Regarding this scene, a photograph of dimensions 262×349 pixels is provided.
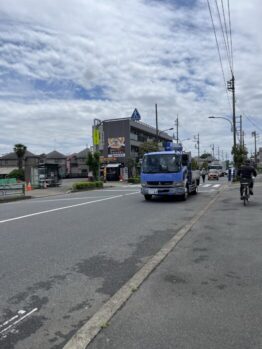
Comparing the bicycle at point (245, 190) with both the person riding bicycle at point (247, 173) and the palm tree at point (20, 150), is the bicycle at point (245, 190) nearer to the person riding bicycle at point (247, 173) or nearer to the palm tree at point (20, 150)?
the person riding bicycle at point (247, 173)

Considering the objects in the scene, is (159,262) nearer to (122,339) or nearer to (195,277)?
(195,277)

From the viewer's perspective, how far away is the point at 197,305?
177 inches

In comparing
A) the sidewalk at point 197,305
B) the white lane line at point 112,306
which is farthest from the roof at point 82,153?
the white lane line at point 112,306

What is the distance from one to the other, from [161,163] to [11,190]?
12411 mm

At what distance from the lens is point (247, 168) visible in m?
15.6

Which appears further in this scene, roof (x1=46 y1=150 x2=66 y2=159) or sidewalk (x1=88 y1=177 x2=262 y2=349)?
roof (x1=46 y1=150 x2=66 y2=159)

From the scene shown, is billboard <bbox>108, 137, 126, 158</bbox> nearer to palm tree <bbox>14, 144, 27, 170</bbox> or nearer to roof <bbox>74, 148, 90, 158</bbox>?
roof <bbox>74, 148, 90, 158</bbox>

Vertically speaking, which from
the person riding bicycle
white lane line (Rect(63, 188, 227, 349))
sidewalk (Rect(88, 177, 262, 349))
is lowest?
sidewalk (Rect(88, 177, 262, 349))

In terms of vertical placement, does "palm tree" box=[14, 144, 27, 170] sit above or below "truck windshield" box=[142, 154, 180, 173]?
above

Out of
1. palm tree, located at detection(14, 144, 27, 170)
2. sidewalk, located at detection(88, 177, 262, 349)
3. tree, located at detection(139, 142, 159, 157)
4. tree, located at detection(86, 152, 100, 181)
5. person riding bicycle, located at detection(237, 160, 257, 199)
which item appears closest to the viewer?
sidewalk, located at detection(88, 177, 262, 349)

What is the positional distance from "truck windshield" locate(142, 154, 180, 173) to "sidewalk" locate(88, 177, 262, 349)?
10.1 m

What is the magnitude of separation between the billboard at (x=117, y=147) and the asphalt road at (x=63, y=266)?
58889mm

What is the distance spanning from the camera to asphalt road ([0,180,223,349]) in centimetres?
408

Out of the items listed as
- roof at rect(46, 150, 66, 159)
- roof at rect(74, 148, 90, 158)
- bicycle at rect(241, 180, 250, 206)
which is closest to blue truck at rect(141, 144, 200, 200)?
bicycle at rect(241, 180, 250, 206)
